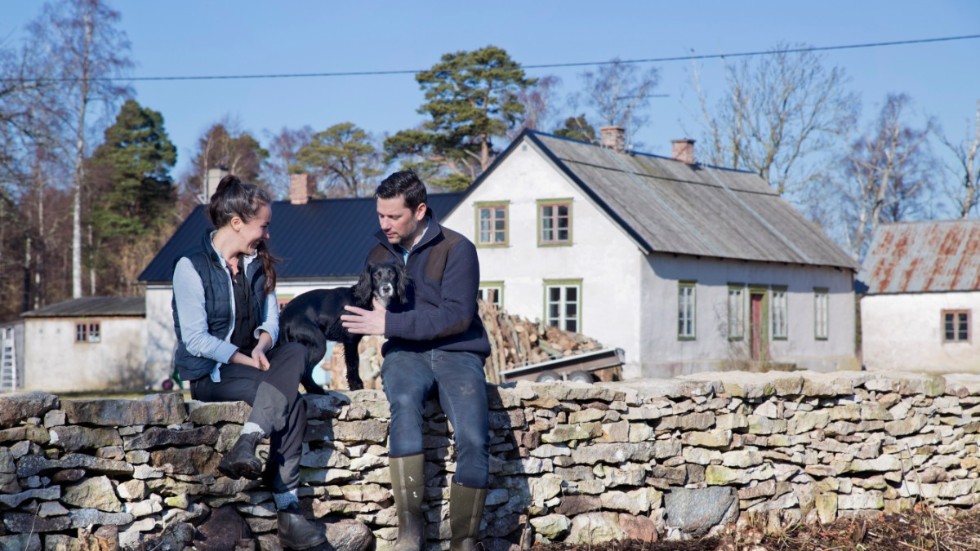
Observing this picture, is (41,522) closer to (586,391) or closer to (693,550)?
(586,391)

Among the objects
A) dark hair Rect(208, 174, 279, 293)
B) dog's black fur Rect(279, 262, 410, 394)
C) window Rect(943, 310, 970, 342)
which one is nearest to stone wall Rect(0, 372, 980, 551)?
dark hair Rect(208, 174, 279, 293)

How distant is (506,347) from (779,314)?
12787mm

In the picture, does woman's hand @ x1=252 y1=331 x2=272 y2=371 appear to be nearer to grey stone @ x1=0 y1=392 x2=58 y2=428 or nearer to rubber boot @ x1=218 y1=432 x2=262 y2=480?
rubber boot @ x1=218 y1=432 x2=262 y2=480

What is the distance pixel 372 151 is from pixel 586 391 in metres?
46.2

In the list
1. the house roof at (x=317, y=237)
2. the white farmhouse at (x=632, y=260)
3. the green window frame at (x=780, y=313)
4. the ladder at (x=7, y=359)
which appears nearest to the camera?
the white farmhouse at (x=632, y=260)

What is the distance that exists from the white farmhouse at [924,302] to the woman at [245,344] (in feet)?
108

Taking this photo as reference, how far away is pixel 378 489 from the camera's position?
5859 millimetres

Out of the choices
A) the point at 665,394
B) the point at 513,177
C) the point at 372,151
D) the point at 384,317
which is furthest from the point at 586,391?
the point at 372,151

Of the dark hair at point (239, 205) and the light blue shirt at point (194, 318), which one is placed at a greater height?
the dark hair at point (239, 205)

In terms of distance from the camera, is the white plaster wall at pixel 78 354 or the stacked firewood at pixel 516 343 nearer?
the stacked firewood at pixel 516 343

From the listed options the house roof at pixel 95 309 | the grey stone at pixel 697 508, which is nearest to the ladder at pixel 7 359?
the house roof at pixel 95 309

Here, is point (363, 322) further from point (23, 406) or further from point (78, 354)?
point (78, 354)

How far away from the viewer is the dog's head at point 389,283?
6.10 metres

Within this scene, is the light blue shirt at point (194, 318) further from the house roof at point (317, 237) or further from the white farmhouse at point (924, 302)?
the white farmhouse at point (924, 302)
